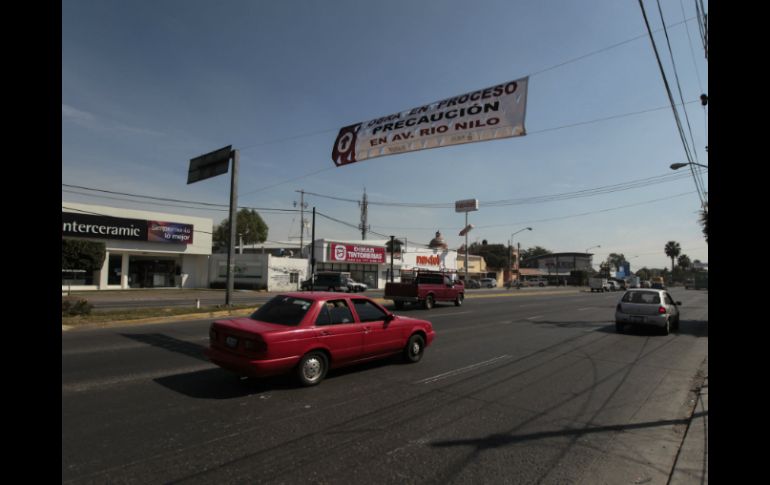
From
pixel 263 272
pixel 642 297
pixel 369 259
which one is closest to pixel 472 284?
pixel 369 259

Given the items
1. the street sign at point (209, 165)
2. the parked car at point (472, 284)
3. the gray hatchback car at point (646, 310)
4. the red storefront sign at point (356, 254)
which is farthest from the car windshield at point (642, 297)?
the parked car at point (472, 284)

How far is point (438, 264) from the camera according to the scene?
58156 millimetres

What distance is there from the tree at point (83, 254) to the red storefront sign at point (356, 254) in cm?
2063

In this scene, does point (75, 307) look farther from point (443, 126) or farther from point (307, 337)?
point (443, 126)

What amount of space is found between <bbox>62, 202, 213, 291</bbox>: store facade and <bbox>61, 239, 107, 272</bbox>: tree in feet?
Answer: 2.09

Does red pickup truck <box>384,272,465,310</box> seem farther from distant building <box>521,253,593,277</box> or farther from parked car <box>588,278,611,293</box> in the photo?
distant building <box>521,253,593,277</box>

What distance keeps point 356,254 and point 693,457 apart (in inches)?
1720

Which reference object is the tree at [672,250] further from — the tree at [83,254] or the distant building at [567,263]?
the tree at [83,254]

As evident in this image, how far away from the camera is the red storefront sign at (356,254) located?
4566 centimetres

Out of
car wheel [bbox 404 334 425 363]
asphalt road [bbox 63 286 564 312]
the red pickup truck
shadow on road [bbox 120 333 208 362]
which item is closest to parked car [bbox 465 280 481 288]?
asphalt road [bbox 63 286 564 312]
